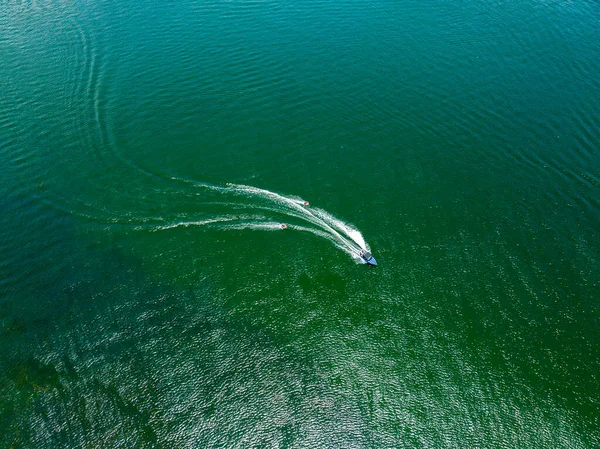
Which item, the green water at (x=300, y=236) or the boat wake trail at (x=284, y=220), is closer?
the green water at (x=300, y=236)

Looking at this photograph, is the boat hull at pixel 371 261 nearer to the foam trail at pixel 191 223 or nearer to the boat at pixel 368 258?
the boat at pixel 368 258

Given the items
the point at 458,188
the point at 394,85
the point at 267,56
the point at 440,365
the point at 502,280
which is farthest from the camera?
the point at 267,56

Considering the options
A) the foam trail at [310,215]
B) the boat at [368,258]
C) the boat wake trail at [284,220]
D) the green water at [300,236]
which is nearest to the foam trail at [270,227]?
the boat wake trail at [284,220]

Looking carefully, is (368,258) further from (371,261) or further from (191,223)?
(191,223)

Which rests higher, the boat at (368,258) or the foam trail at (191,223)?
the boat at (368,258)

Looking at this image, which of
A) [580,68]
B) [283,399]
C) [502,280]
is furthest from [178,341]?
[580,68]

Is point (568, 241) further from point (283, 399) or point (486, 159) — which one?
point (283, 399)
